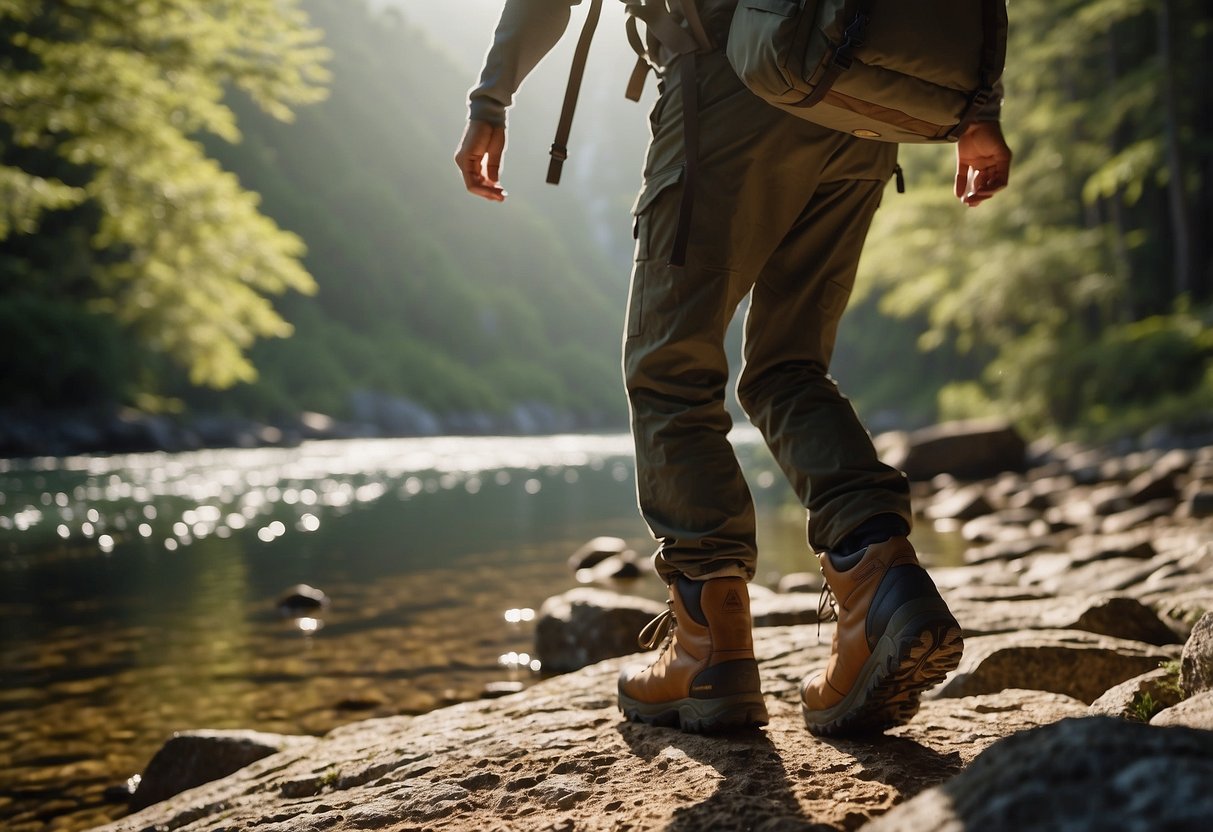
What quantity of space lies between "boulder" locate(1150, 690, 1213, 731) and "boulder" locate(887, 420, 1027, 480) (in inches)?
468

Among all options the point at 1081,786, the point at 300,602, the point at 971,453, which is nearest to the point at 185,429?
the point at 971,453

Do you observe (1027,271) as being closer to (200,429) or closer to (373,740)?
(373,740)

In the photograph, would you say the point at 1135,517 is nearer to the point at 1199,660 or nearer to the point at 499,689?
the point at 499,689

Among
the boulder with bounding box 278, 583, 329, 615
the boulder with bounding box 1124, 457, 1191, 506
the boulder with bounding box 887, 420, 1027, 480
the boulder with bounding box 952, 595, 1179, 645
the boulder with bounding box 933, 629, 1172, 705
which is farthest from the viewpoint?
the boulder with bounding box 887, 420, 1027, 480

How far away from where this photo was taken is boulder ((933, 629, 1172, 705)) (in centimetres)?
244

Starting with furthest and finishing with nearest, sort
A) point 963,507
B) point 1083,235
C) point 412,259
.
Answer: point 412,259 < point 1083,235 < point 963,507

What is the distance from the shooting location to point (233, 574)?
7.28 meters

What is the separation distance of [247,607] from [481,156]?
475 centimetres

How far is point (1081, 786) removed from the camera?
0.90m

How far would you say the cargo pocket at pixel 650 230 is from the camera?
1876mm

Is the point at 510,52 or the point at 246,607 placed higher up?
the point at 510,52

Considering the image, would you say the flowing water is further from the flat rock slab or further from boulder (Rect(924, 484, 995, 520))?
boulder (Rect(924, 484, 995, 520))

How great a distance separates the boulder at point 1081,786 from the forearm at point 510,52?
1.56m

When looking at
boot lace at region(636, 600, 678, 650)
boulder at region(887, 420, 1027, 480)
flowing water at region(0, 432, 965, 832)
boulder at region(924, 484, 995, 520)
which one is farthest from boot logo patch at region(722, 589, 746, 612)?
boulder at region(887, 420, 1027, 480)
